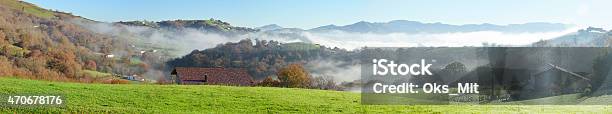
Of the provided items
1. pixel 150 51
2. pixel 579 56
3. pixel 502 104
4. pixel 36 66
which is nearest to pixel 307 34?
pixel 150 51

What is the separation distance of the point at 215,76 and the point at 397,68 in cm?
984

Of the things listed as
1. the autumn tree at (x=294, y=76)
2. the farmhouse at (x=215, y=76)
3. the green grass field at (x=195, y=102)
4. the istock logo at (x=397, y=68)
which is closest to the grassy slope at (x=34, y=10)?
the green grass field at (x=195, y=102)

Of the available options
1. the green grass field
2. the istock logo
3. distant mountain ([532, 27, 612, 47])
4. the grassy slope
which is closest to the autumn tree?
the green grass field

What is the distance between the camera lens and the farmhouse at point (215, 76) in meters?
27.2

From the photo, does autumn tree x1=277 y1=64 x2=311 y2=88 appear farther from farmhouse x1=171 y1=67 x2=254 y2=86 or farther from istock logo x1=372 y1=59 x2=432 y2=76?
istock logo x1=372 y1=59 x2=432 y2=76

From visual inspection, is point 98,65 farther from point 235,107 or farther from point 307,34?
point 307,34

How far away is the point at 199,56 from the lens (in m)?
26.1

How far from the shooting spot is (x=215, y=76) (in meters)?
27.6

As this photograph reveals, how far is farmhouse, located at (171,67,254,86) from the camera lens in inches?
1069

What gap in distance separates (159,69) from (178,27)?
5.64 ft

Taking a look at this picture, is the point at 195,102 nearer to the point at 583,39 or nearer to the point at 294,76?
the point at 294,76

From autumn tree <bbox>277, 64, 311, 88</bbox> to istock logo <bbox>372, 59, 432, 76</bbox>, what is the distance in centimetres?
836

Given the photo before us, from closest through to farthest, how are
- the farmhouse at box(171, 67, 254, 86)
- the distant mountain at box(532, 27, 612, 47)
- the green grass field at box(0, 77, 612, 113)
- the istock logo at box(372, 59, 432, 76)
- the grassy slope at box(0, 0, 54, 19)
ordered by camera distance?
the istock logo at box(372, 59, 432, 76), the green grass field at box(0, 77, 612, 113), the grassy slope at box(0, 0, 54, 19), the farmhouse at box(171, 67, 254, 86), the distant mountain at box(532, 27, 612, 47)

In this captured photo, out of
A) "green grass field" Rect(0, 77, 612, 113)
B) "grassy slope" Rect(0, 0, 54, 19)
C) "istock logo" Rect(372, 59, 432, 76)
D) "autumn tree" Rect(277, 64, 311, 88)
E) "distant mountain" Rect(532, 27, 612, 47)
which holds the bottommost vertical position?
"green grass field" Rect(0, 77, 612, 113)
